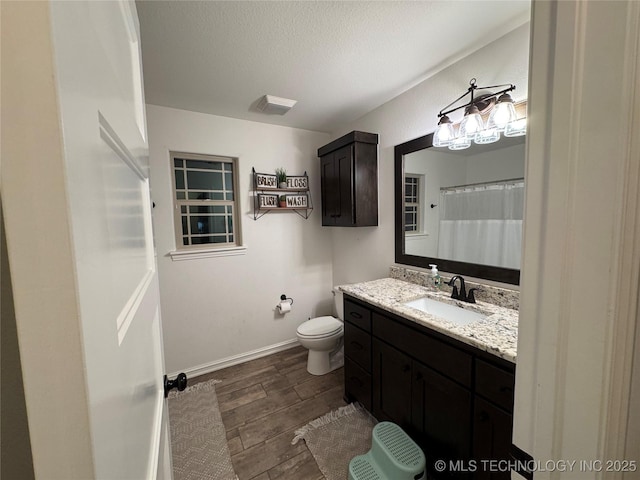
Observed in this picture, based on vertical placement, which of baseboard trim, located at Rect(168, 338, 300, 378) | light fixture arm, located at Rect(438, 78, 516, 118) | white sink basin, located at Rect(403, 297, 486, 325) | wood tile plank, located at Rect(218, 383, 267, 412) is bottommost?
wood tile plank, located at Rect(218, 383, 267, 412)

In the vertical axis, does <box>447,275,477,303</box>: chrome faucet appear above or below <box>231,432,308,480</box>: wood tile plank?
above

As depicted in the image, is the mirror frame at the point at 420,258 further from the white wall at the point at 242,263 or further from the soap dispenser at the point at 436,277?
the white wall at the point at 242,263

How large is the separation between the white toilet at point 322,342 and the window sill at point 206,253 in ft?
3.10

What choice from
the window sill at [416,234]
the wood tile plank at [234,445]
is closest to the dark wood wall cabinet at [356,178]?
the window sill at [416,234]

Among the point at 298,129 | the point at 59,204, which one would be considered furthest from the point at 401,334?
the point at 298,129

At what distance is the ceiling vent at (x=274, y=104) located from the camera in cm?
207

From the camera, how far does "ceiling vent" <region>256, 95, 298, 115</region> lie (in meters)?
2.07

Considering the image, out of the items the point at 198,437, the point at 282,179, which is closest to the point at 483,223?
the point at 282,179

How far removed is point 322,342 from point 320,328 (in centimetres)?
13

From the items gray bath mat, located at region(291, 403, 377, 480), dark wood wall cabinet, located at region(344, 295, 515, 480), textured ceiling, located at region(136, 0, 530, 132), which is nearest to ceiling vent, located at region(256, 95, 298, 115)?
textured ceiling, located at region(136, 0, 530, 132)

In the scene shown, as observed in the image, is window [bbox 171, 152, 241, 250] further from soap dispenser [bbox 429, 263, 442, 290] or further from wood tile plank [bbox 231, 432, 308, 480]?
soap dispenser [bbox 429, 263, 442, 290]

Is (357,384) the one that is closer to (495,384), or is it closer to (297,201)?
(495,384)

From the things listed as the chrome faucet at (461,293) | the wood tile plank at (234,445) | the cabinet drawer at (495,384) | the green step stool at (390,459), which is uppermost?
the chrome faucet at (461,293)

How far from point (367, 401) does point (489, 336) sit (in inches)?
40.2
